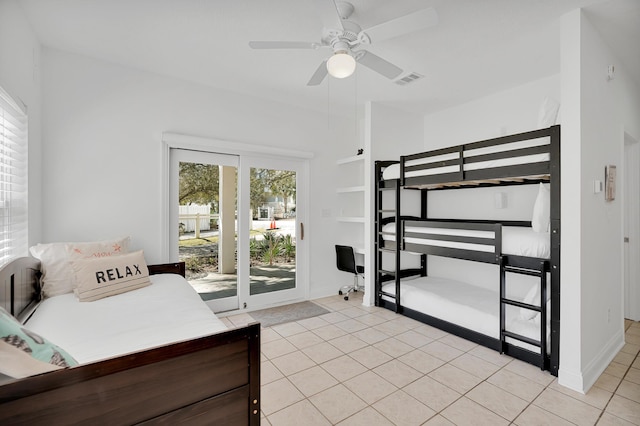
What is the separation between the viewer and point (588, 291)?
221cm

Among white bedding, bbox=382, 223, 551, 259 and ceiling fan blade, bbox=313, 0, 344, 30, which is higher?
ceiling fan blade, bbox=313, 0, 344, 30

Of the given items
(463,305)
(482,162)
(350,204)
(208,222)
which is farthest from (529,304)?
(208,222)

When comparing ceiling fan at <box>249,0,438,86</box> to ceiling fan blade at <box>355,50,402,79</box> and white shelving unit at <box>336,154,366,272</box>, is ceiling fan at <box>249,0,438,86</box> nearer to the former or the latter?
ceiling fan blade at <box>355,50,402,79</box>

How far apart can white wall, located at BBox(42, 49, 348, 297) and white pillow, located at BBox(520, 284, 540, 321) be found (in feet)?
11.2

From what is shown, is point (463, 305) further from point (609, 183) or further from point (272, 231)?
point (272, 231)

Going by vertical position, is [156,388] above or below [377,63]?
below


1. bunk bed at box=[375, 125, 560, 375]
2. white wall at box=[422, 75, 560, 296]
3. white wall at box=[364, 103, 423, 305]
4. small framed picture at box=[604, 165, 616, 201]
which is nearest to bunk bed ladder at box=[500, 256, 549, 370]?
bunk bed at box=[375, 125, 560, 375]

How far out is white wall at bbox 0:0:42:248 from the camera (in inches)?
76.4

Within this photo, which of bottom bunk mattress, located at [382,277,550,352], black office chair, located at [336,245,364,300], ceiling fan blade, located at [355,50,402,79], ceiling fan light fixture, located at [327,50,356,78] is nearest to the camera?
ceiling fan light fixture, located at [327,50,356,78]

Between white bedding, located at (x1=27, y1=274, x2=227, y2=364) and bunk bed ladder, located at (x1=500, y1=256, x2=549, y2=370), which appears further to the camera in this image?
bunk bed ladder, located at (x1=500, y1=256, x2=549, y2=370)

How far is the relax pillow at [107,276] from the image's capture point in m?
2.15

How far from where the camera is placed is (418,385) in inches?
85.9

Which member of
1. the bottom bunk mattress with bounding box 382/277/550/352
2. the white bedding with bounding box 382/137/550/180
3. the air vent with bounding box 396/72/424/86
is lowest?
the bottom bunk mattress with bounding box 382/277/550/352

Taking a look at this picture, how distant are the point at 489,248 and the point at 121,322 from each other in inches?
116
